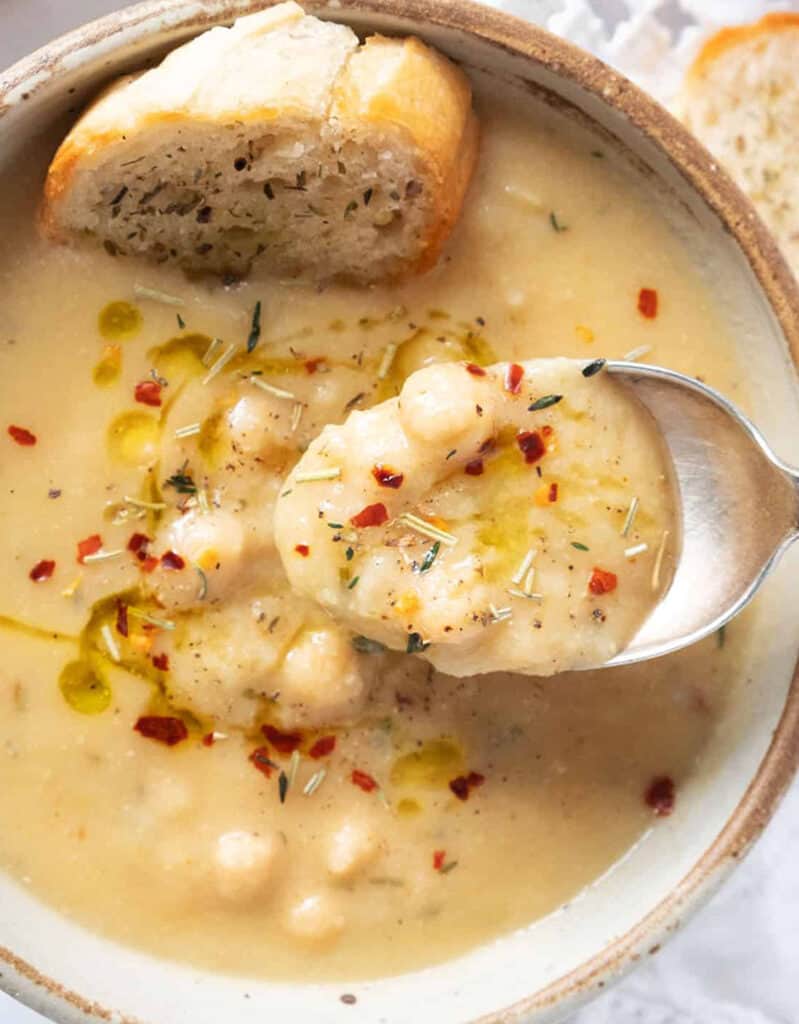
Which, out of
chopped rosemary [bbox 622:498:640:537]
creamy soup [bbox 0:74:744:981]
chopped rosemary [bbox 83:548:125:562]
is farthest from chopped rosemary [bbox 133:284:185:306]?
chopped rosemary [bbox 622:498:640:537]

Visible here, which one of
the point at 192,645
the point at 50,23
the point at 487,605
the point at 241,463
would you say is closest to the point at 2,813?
the point at 192,645

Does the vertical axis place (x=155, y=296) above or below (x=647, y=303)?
below

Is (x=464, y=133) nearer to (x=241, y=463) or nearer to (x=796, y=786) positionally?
(x=241, y=463)

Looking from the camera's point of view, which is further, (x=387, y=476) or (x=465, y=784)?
(x=465, y=784)

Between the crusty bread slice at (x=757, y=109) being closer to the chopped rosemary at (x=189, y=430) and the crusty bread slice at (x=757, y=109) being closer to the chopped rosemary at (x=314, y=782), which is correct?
the chopped rosemary at (x=189, y=430)

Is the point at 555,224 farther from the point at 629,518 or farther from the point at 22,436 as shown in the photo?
the point at 22,436

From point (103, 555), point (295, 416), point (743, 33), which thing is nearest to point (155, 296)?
point (295, 416)

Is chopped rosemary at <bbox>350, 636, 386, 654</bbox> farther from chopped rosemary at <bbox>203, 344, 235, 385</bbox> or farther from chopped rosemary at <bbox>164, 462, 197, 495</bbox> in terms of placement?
chopped rosemary at <bbox>203, 344, 235, 385</bbox>
